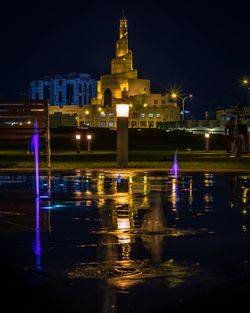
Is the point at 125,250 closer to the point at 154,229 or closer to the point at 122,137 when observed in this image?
the point at 154,229

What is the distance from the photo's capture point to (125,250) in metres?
10.5

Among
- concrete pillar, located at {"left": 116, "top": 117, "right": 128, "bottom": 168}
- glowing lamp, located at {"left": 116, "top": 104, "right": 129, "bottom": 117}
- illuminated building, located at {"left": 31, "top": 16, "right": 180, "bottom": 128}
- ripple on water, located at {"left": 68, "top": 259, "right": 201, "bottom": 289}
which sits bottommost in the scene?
ripple on water, located at {"left": 68, "top": 259, "right": 201, "bottom": 289}

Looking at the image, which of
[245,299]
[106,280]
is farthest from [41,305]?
[245,299]

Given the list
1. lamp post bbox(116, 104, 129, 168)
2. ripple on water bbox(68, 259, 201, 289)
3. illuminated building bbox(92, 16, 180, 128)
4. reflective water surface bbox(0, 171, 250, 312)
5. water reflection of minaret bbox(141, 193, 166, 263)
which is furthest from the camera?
illuminated building bbox(92, 16, 180, 128)

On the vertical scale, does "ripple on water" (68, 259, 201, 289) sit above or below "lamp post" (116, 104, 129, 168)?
below

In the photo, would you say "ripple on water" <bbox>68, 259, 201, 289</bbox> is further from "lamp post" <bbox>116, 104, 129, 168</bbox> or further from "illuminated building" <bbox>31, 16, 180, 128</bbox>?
"illuminated building" <bbox>31, 16, 180, 128</bbox>

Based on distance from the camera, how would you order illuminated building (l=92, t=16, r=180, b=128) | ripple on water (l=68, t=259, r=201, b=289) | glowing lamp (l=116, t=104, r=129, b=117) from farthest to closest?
1. illuminated building (l=92, t=16, r=180, b=128)
2. glowing lamp (l=116, t=104, r=129, b=117)
3. ripple on water (l=68, t=259, r=201, b=289)

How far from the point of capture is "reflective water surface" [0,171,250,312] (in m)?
7.55

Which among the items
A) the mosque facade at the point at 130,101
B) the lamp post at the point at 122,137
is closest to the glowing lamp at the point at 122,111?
the lamp post at the point at 122,137

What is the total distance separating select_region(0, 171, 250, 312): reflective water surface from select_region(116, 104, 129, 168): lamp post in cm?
1201

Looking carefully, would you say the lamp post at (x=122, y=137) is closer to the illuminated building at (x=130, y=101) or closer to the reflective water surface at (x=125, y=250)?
the reflective water surface at (x=125, y=250)

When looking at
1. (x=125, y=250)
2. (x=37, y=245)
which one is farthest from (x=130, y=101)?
(x=125, y=250)

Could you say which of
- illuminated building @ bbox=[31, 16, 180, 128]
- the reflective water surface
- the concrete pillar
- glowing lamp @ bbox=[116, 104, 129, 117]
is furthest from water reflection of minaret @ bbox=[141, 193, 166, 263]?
illuminated building @ bbox=[31, 16, 180, 128]

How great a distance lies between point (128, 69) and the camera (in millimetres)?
192375
